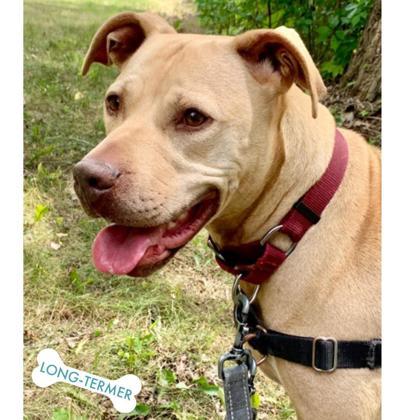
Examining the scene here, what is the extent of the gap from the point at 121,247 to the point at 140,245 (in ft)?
0.21

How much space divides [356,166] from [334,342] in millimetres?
643

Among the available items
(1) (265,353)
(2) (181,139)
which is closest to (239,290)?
(1) (265,353)

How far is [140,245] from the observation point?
6.59 ft

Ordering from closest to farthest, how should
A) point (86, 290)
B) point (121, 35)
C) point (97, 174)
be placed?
1. point (97, 174)
2. point (121, 35)
3. point (86, 290)

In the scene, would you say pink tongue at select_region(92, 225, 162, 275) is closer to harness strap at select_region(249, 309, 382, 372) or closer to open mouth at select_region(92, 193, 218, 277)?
open mouth at select_region(92, 193, 218, 277)

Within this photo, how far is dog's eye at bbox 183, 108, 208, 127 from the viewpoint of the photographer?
202 cm

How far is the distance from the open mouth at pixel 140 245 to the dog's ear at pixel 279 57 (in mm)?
471

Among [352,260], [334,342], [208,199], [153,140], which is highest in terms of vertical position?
[153,140]

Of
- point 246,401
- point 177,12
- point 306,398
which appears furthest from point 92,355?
point 177,12

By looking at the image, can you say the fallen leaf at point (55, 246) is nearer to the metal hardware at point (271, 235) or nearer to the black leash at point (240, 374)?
the black leash at point (240, 374)

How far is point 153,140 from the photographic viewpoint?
2.00 meters
